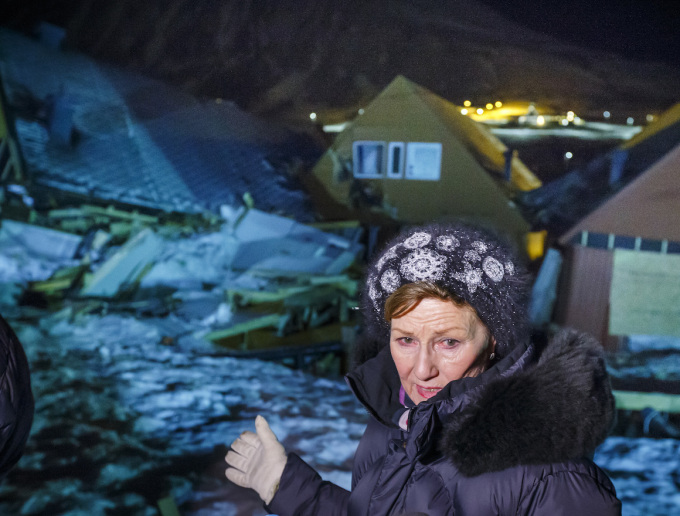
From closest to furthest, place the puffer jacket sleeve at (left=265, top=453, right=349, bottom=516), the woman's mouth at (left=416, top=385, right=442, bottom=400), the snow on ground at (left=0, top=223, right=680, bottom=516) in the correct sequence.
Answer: the woman's mouth at (left=416, top=385, right=442, bottom=400), the puffer jacket sleeve at (left=265, top=453, right=349, bottom=516), the snow on ground at (left=0, top=223, right=680, bottom=516)

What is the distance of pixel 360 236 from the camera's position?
368cm

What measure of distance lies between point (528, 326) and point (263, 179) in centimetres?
284

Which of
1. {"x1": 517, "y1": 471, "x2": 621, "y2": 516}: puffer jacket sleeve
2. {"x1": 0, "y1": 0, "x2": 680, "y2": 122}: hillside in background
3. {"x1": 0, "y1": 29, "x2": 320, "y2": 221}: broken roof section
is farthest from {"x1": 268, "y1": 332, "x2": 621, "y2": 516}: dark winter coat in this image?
{"x1": 0, "y1": 29, "x2": 320, "y2": 221}: broken roof section

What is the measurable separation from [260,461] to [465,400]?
0.67 metres

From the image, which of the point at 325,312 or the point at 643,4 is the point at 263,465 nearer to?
the point at 325,312

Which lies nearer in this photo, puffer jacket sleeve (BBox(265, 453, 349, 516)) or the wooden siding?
puffer jacket sleeve (BBox(265, 453, 349, 516))

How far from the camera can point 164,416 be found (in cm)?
350

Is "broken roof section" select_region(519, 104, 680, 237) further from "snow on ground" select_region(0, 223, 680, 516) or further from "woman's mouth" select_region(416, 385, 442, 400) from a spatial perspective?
"woman's mouth" select_region(416, 385, 442, 400)

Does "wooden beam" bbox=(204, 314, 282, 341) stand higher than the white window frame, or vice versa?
the white window frame

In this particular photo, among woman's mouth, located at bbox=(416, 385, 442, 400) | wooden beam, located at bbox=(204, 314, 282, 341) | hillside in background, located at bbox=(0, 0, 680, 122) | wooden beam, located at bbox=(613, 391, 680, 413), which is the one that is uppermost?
hillside in background, located at bbox=(0, 0, 680, 122)

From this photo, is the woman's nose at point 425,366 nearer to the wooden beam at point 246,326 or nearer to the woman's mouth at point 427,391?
the woman's mouth at point 427,391

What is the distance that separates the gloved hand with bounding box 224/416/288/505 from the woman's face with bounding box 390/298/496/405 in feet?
1.55

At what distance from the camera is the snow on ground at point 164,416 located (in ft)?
9.59

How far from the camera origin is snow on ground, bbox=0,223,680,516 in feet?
9.59
